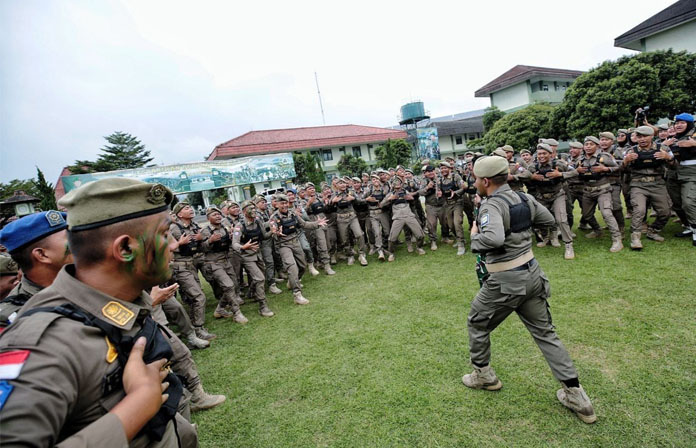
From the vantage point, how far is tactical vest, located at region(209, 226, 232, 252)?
18.2 ft

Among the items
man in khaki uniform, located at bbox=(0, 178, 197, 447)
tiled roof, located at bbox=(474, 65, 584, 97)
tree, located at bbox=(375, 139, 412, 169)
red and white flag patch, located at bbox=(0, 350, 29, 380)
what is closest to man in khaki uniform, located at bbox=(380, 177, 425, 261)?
man in khaki uniform, located at bbox=(0, 178, 197, 447)

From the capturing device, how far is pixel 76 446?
0.84m

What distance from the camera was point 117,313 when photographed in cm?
115

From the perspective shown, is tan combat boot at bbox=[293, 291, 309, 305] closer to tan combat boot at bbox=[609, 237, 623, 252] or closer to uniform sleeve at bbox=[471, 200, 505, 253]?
uniform sleeve at bbox=[471, 200, 505, 253]

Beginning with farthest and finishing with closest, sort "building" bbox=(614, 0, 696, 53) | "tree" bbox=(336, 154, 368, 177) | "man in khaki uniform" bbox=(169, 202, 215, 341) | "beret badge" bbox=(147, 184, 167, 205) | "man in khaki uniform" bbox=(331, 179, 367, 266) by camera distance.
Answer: "tree" bbox=(336, 154, 368, 177)
"building" bbox=(614, 0, 696, 53)
"man in khaki uniform" bbox=(331, 179, 367, 266)
"man in khaki uniform" bbox=(169, 202, 215, 341)
"beret badge" bbox=(147, 184, 167, 205)

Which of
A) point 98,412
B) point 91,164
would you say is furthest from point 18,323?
point 91,164

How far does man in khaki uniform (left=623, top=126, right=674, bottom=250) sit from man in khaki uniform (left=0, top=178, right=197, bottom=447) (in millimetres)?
7255

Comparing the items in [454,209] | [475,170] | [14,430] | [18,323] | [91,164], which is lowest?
[454,209]

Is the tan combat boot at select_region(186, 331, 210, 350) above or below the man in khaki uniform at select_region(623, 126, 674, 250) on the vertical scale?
below

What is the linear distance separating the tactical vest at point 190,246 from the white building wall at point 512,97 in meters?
34.7

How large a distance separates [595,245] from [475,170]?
17.0 feet

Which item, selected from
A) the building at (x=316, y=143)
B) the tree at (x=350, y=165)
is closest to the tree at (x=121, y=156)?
the building at (x=316, y=143)

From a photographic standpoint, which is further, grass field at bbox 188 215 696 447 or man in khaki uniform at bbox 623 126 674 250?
man in khaki uniform at bbox 623 126 674 250

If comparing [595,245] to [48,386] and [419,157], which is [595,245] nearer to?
[48,386]
